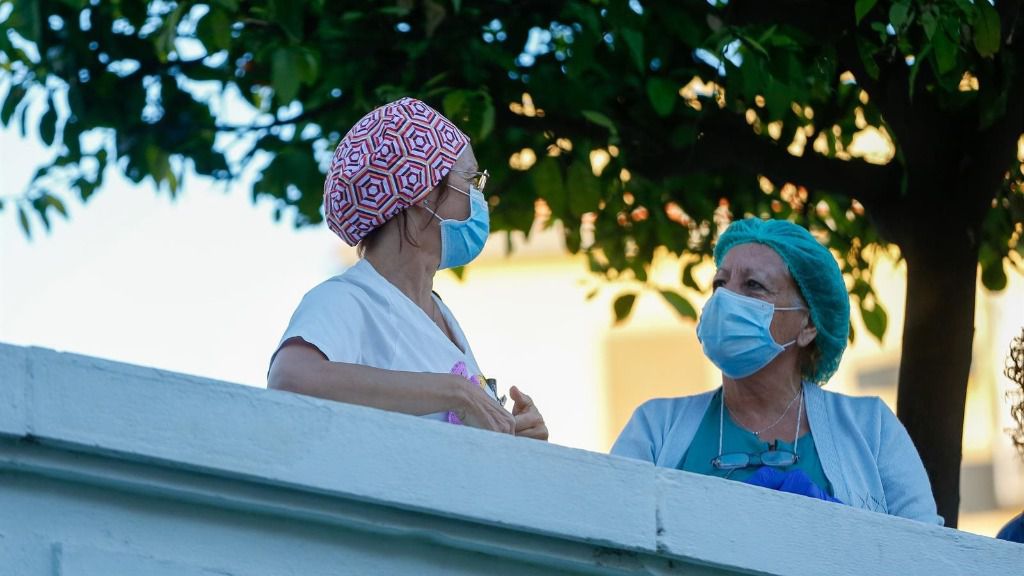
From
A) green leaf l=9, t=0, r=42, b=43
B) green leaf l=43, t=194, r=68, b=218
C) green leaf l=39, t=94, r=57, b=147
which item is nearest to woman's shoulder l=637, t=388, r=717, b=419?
green leaf l=9, t=0, r=42, b=43

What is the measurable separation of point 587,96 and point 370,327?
6.31 ft

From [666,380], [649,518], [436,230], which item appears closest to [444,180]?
[436,230]

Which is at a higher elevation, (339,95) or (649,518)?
(339,95)

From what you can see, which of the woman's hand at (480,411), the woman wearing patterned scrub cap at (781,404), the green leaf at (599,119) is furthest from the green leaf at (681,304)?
the woman's hand at (480,411)

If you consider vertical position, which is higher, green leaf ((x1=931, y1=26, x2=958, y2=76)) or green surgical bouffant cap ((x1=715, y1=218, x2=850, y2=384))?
green leaf ((x1=931, y1=26, x2=958, y2=76))

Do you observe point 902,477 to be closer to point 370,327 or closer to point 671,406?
point 671,406

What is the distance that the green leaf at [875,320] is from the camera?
5707mm

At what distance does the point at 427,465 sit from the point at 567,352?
1605cm

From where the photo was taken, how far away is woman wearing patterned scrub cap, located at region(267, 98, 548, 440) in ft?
9.89

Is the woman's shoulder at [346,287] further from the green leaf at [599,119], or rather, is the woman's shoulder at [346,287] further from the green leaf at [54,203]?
the green leaf at [54,203]

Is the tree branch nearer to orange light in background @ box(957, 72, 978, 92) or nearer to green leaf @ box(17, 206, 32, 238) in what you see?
orange light in background @ box(957, 72, 978, 92)

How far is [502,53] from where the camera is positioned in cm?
496

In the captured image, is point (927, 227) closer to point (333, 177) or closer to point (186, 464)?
point (333, 177)

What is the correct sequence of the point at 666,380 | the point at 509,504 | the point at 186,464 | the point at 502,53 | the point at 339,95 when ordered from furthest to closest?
the point at 666,380
the point at 339,95
the point at 502,53
the point at 509,504
the point at 186,464
